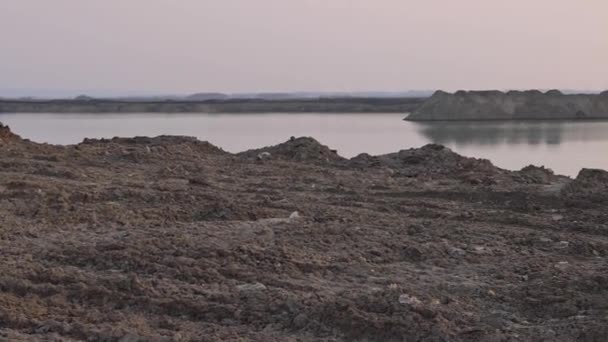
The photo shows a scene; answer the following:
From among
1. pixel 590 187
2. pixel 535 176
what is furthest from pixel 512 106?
pixel 590 187

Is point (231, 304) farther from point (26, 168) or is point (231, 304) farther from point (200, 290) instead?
point (26, 168)

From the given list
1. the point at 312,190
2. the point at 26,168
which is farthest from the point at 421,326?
the point at 26,168

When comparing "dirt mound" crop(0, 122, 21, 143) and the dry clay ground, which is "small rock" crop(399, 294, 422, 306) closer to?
the dry clay ground

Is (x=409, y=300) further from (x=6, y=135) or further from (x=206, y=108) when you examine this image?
(x=206, y=108)

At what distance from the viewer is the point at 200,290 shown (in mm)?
5008

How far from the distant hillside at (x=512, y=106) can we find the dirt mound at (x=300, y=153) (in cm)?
3520

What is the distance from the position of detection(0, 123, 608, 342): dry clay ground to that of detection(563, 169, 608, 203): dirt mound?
0.11 feet

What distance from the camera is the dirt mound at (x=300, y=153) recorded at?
13.5 m

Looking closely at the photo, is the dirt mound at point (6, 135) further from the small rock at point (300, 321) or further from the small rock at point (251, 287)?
the small rock at point (300, 321)

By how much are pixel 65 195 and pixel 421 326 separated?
500cm

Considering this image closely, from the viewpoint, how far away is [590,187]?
956cm

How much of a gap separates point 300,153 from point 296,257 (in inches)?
310

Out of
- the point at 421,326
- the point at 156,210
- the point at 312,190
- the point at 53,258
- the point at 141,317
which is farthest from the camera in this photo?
the point at 312,190

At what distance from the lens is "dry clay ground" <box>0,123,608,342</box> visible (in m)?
4.42
